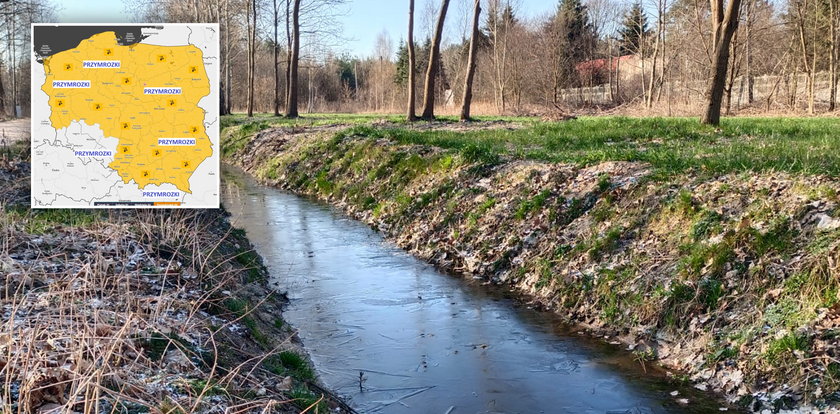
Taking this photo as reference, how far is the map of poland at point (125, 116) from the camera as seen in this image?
6.08 meters

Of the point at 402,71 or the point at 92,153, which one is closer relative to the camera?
the point at 92,153

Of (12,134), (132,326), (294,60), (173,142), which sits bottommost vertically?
(132,326)

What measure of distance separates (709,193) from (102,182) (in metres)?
6.98

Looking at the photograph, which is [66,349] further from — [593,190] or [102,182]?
[593,190]

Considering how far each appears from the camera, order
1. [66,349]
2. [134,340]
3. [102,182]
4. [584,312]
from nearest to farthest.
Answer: [66,349] → [134,340] → [102,182] → [584,312]

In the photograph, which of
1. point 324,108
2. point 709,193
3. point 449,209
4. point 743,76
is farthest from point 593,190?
point 324,108

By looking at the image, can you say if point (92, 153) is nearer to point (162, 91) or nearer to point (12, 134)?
point (162, 91)

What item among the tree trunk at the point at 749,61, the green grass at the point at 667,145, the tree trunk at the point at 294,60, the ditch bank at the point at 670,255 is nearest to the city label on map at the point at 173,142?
the ditch bank at the point at 670,255

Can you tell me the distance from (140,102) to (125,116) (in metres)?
0.19

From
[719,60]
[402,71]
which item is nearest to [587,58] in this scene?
[402,71]

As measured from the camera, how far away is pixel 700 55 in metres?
39.1

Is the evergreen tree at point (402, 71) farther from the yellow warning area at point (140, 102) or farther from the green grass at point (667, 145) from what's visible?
the yellow warning area at point (140, 102)

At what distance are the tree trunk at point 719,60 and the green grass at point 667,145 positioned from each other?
83 centimetres

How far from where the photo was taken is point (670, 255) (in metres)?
7.95
